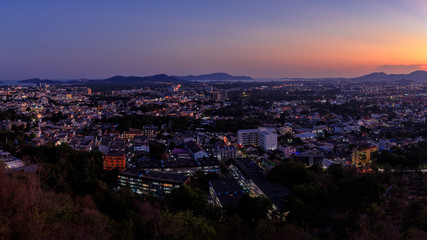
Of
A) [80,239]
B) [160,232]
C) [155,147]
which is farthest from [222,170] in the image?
[80,239]

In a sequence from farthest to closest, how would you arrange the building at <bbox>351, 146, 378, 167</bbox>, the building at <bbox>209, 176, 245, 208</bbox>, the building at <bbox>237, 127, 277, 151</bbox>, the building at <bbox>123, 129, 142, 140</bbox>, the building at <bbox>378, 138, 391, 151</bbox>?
1. the building at <bbox>123, 129, 142, 140</bbox>
2. the building at <bbox>237, 127, 277, 151</bbox>
3. the building at <bbox>378, 138, 391, 151</bbox>
4. the building at <bbox>351, 146, 378, 167</bbox>
5. the building at <bbox>209, 176, 245, 208</bbox>

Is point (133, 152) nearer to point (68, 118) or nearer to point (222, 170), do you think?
point (222, 170)

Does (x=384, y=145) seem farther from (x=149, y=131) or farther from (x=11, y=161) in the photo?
(x=11, y=161)

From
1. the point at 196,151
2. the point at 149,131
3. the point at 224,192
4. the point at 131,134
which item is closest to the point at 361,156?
the point at 196,151

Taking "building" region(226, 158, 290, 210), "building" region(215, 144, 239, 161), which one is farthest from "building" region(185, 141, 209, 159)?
"building" region(226, 158, 290, 210)

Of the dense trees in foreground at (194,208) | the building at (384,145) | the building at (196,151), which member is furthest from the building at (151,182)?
the building at (384,145)

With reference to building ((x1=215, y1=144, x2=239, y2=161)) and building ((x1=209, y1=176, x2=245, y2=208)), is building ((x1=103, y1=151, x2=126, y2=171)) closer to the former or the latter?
building ((x1=209, y1=176, x2=245, y2=208))
